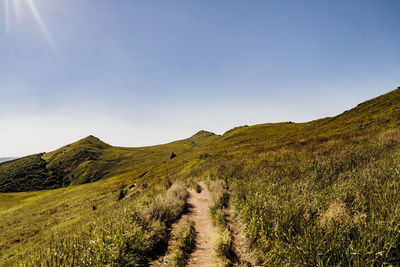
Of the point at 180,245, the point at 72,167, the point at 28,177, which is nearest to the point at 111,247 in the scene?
the point at 180,245

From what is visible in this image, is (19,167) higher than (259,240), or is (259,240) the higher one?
(19,167)

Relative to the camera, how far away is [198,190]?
47.5ft

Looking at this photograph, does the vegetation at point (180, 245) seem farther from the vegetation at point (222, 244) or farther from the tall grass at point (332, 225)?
the tall grass at point (332, 225)

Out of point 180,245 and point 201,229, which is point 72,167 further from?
point 180,245

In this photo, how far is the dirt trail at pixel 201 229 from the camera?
5.51 meters

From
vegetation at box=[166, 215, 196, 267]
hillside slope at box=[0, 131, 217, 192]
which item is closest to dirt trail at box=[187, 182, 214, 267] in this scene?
vegetation at box=[166, 215, 196, 267]

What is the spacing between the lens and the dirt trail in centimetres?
551

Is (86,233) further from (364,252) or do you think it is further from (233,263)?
(364,252)

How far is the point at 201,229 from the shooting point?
7867 mm

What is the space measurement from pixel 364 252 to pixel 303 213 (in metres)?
1.79

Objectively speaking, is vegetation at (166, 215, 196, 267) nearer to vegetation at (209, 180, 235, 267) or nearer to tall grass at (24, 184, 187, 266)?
tall grass at (24, 184, 187, 266)

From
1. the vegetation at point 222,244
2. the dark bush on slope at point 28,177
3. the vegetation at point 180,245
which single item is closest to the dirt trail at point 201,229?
the vegetation at point 180,245

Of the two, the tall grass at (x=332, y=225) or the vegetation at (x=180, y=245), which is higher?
the tall grass at (x=332, y=225)

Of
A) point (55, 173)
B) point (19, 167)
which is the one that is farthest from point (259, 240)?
point (19, 167)
